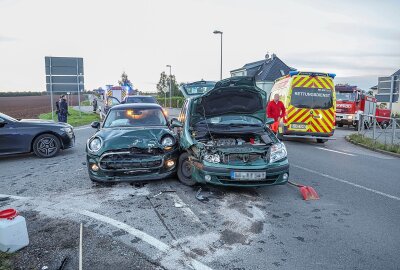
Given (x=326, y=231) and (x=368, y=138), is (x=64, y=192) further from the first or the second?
(x=368, y=138)

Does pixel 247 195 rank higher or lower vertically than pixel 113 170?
lower

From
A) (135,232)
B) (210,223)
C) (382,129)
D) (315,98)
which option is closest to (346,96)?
(382,129)

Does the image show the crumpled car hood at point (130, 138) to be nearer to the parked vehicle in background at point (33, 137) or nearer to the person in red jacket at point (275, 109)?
the parked vehicle in background at point (33, 137)

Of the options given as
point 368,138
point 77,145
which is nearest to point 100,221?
point 77,145

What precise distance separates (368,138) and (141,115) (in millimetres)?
10708

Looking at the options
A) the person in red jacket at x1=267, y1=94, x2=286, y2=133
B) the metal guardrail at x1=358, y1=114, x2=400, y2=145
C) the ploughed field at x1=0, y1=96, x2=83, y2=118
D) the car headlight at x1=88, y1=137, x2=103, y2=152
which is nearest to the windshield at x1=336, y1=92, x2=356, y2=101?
the metal guardrail at x1=358, y1=114, x2=400, y2=145

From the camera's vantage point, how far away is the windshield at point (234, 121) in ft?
22.6

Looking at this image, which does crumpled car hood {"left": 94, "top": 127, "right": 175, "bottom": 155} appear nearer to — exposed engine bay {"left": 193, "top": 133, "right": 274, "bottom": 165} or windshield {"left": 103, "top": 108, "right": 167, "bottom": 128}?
windshield {"left": 103, "top": 108, "right": 167, "bottom": 128}

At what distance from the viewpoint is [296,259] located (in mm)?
3463

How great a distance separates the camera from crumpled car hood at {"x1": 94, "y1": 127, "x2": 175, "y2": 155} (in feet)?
19.3

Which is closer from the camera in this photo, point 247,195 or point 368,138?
point 247,195

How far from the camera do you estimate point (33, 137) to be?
9078 mm

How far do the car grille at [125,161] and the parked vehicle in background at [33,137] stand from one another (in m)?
4.35

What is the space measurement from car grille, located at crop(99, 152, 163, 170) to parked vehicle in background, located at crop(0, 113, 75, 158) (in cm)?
435
